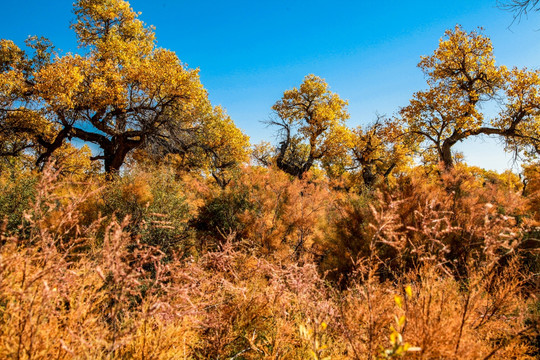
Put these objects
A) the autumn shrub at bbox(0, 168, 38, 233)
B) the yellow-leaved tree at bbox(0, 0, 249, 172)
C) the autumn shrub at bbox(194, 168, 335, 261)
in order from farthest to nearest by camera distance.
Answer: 1. the yellow-leaved tree at bbox(0, 0, 249, 172)
2. the autumn shrub at bbox(194, 168, 335, 261)
3. the autumn shrub at bbox(0, 168, 38, 233)

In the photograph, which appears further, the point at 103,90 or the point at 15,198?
the point at 103,90

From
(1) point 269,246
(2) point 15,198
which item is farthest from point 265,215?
(2) point 15,198

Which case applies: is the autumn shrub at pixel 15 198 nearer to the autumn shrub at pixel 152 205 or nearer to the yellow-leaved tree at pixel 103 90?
the autumn shrub at pixel 152 205

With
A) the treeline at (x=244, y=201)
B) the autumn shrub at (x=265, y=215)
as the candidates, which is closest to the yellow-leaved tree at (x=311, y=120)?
the treeline at (x=244, y=201)

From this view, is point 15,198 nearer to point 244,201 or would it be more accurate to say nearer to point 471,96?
point 244,201

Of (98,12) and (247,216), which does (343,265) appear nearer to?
(247,216)

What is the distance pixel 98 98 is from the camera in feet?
35.6

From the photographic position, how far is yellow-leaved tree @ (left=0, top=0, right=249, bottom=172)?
966 centimetres

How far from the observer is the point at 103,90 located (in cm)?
1042

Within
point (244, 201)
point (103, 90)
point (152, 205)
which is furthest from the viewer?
point (103, 90)

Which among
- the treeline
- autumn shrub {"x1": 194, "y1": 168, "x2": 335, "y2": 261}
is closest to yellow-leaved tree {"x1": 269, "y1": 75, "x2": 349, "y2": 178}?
the treeline

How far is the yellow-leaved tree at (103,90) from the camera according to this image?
9665mm

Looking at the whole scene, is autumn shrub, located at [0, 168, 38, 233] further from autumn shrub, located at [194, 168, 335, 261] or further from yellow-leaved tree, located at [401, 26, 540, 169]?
yellow-leaved tree, located at [401, 26, 540, 169]

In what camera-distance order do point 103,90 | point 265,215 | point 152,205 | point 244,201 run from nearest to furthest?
point 152,205 → point 265,215 → point 244,201 → point 103,90
